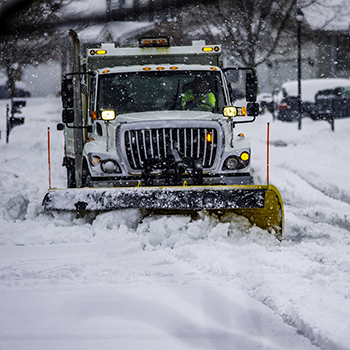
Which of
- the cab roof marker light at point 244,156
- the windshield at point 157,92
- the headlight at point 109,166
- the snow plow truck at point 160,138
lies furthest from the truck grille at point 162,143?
the windshield at point 157,92

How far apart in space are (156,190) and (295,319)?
105 inches

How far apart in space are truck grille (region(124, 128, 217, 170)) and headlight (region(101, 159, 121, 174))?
0.19 meters

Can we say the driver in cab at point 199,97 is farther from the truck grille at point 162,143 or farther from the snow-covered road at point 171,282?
the snow-covered road at point 171,282

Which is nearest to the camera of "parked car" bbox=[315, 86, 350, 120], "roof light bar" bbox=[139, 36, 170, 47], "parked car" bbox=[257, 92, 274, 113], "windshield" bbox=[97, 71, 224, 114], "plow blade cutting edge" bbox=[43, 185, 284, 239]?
"plow blade cutting edge" bbox=[43, 185, 284, 239]

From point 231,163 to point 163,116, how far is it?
1070 millimetres

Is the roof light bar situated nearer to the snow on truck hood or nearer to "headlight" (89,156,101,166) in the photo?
the snow on truck hood

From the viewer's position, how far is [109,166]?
22.7 feet

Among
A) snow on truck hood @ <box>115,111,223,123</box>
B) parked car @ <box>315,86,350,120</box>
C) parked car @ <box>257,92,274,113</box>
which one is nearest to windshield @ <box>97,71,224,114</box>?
snow on truck hood @ <box>115,111,223,123</box>

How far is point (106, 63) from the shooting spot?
8.43 m

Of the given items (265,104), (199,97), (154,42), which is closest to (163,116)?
(199,97)

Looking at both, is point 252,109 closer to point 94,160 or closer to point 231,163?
point 231,163

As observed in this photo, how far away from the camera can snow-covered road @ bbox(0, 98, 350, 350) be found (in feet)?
11.2

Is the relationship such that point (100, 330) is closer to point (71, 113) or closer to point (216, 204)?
point (216, 204)

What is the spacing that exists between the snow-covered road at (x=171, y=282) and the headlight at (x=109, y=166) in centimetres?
78
